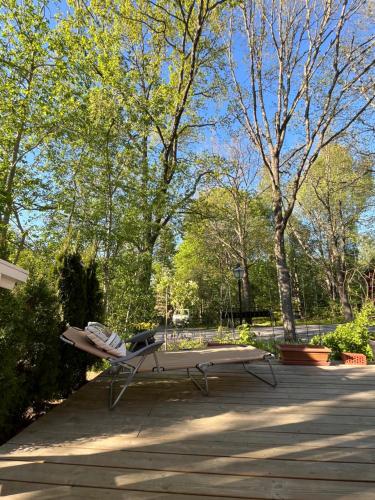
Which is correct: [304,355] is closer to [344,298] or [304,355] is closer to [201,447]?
[201,447]

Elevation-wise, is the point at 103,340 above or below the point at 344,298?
below

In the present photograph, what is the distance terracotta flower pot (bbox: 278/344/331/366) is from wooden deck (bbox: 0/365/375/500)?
1078mm

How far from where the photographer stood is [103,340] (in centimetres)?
287

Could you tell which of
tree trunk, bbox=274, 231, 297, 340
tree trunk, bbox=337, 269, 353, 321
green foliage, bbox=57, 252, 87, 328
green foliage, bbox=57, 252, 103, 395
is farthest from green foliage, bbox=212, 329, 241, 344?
tree trunk, bbox=337, 269, 353, 321

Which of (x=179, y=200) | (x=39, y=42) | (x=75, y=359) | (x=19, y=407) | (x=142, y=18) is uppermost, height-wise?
(x=142, y=18)

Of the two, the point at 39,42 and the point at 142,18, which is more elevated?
the point at 142,18

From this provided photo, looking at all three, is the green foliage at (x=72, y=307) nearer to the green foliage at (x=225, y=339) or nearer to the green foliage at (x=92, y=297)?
the green foliage at (x=92, y=297)

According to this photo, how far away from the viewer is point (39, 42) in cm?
631

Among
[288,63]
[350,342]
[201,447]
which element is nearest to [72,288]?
[201,447]

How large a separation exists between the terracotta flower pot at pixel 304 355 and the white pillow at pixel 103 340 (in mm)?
2380

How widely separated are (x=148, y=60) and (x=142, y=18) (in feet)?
3.50

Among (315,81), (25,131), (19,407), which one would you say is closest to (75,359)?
(19,407)

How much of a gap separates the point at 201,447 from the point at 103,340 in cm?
120

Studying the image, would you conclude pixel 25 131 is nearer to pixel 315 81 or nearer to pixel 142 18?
pixel 142 18
